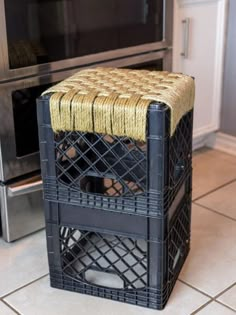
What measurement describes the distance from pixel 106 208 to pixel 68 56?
0.54 meters

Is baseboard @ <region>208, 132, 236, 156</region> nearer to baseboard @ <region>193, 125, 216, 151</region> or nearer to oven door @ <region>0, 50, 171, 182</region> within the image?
baseboard @ <region>193, 125, 216, 151</region>

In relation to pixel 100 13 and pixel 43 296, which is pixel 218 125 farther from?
pixel 43 296

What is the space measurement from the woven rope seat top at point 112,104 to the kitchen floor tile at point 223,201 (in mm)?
646

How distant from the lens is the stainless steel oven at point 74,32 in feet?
4.80

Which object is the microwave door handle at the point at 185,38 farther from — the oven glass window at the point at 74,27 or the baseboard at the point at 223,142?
the baseboard at the point at 223,142

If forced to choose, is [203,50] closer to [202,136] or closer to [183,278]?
[202,136]

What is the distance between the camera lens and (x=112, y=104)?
1.21 m

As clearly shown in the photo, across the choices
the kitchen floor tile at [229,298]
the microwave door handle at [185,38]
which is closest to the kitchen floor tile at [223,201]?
the kitchen floor tile at [229,298]

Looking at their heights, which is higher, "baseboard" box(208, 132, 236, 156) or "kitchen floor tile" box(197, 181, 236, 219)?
"baseboard" box(208, 132, 236, 156)

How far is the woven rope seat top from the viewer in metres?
1.20

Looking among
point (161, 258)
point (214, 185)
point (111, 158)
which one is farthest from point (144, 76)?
point (214, 185)

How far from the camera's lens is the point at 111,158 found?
1.38m

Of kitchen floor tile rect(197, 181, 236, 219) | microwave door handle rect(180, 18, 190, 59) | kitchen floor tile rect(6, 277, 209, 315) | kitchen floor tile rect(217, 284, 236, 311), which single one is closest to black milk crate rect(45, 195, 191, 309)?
kitchen floor tile rect(6, 277, 209, 315)

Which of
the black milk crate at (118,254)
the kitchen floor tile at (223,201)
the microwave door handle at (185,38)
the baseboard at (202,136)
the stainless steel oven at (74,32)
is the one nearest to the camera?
the black milk crate at (118,254)
